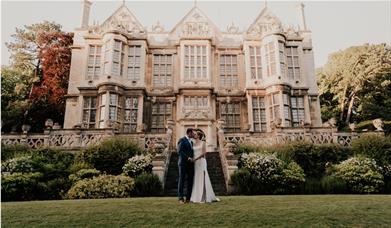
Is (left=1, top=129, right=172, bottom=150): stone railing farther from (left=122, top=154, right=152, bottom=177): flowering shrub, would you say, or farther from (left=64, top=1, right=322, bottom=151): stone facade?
(left=64, top=1, right=322, bottom=151): stone facade

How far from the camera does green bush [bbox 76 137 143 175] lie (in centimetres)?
1455

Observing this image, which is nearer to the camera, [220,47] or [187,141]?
[187,141]

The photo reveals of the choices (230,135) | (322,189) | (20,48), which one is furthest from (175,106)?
(20,48)

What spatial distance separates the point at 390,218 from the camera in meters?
6.03

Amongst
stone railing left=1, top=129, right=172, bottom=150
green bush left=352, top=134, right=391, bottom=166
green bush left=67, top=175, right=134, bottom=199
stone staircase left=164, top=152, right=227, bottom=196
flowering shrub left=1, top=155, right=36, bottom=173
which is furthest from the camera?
stone railing left=1, top=129, right=172, bottom=150

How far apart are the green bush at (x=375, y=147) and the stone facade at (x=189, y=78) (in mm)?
5909

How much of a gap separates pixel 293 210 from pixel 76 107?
19.3m

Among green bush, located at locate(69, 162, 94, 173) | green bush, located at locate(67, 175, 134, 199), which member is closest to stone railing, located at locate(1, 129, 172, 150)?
green bush, located at locate(69, 162, 94, 173)

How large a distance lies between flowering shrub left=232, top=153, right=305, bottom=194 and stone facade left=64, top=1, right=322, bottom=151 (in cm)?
779

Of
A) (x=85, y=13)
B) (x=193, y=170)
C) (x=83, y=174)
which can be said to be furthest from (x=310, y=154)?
(x=85, y=13)

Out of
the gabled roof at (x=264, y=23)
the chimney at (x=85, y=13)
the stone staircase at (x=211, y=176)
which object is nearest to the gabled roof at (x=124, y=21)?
the chimney at (x=85, y=13)

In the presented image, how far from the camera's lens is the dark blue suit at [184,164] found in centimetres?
796

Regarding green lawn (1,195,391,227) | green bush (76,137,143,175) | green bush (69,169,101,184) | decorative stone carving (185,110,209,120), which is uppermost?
decorative stone carving (185,110,209,120)

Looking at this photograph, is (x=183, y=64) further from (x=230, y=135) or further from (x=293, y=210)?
(x=293, y=210)
